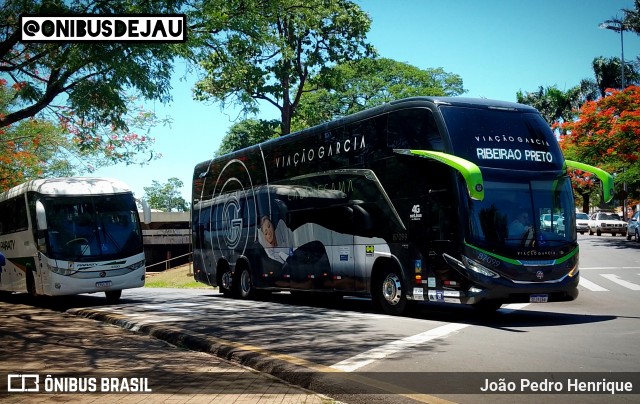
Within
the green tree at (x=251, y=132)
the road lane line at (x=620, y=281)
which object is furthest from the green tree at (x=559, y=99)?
the road lane line at (x=620, y=281)

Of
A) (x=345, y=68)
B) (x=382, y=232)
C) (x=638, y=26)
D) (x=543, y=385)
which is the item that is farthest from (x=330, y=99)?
(x=543, y=385)

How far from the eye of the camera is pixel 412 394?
7.05m

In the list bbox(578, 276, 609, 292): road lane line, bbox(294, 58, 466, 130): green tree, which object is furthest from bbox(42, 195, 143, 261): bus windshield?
bbox(294, 58, 466, 130): green tree

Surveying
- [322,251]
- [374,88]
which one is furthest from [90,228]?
[374,88]

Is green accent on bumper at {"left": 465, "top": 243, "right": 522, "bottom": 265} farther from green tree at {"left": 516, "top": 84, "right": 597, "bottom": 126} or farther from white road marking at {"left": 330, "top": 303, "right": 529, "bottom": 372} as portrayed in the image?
green tree at {"left": 516, "top": 84, "right": 597, "bottom": 126}

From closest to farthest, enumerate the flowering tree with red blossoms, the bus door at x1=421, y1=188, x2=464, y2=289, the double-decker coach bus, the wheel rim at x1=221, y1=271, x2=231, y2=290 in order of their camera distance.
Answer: the double-decker coach bus
the bus door at x1=421, y1=188, x2=464, y2=289
the wheel rim at x1=221, y1=271, x2=231, y2=290
the flowering tree with red blossoms

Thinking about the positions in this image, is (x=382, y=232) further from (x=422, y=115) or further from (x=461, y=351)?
(x=461, y=351)

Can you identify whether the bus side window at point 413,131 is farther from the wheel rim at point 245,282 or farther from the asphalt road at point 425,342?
the wheel rim at point 245,282

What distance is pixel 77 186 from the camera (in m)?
21.2

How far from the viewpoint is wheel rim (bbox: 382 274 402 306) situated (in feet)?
49.1

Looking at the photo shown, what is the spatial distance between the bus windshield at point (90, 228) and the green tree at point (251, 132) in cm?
1273

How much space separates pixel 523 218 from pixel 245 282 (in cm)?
1059

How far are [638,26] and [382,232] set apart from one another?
36927 mm

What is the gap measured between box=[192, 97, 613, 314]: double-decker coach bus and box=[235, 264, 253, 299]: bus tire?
3.50 meters
